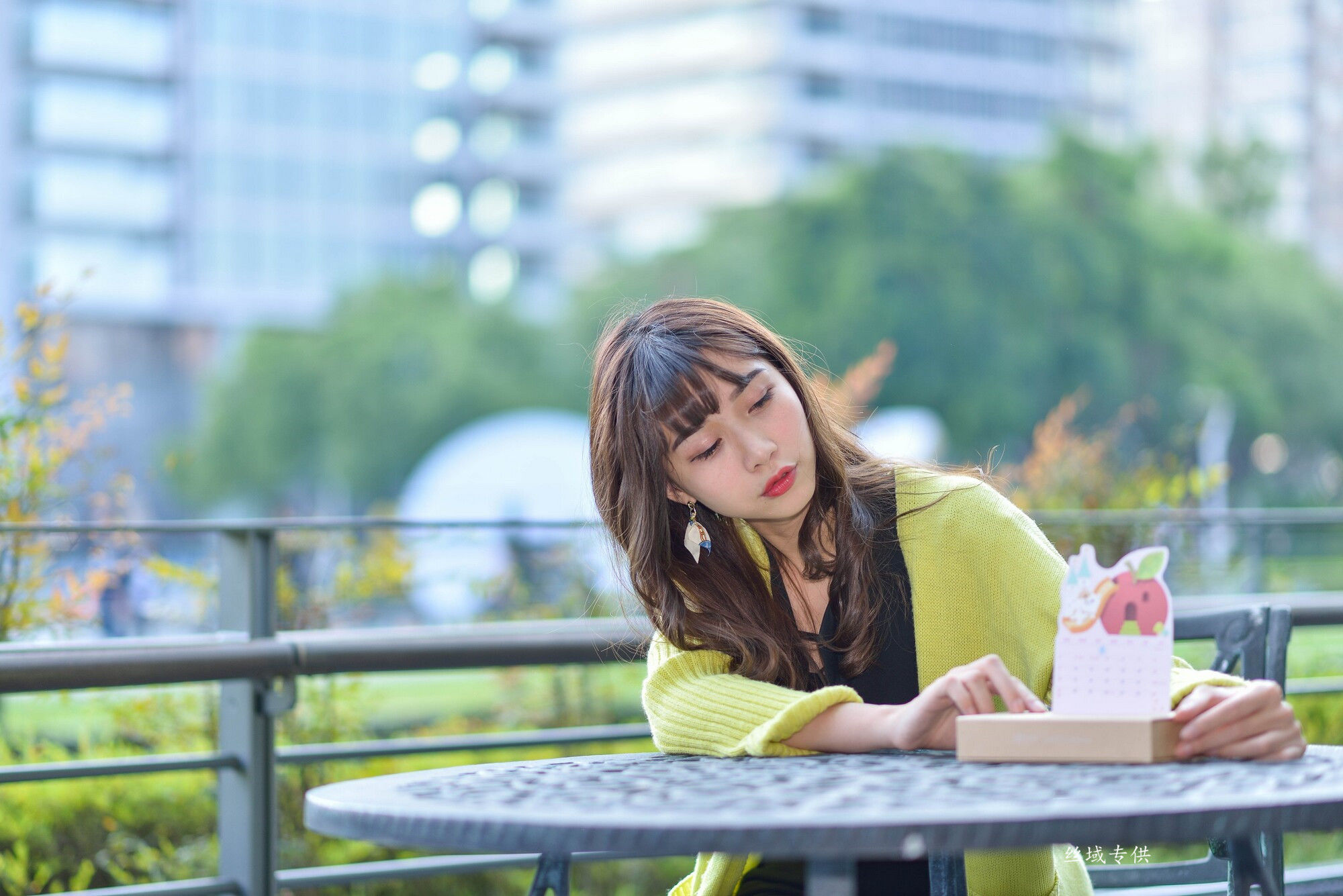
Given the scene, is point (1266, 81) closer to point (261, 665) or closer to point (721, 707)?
point (261, 665)

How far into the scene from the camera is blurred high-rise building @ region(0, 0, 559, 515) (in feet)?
153

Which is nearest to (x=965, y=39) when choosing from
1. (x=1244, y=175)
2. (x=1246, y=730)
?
(x=1244, y=175)

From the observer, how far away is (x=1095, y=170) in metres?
34.3

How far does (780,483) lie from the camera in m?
2.00

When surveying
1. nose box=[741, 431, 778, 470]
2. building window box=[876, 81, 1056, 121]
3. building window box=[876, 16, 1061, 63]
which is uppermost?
building window box=[876, 16, 1061, 63]

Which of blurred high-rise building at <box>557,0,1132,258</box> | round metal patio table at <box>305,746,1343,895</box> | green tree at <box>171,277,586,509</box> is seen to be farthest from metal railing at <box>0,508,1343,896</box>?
blurred high-rise building at <box>557,0,1132,258</box>

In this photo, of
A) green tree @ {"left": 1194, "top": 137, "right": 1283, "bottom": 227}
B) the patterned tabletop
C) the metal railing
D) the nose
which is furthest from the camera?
green tree @ {"left": 1194, "top": 137, "right": 1283, "bottom": 227}

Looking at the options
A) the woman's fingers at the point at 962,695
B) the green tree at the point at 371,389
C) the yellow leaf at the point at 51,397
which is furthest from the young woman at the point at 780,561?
the green tree at the point at 371,389

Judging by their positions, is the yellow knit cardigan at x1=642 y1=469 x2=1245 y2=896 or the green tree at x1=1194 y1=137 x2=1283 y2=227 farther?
the green tree at x1=1194 y1=137 x2=1283 y2=227

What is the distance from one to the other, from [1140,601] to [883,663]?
485 millimetres

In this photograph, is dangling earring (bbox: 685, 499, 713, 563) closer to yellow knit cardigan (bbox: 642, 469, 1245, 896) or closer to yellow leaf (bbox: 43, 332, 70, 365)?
yellow knit cardigan (bbox: 642, 469, 1245, 896)

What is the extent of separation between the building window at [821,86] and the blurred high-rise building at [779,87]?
48mm

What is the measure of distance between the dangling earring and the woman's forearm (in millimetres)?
434

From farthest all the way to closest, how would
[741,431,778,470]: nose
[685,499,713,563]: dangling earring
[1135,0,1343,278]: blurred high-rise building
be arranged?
[1135,0,1343,278]: blurred high-rise building → [685,499,713,563]: dangling earring → [741,431,778,470]: nose
